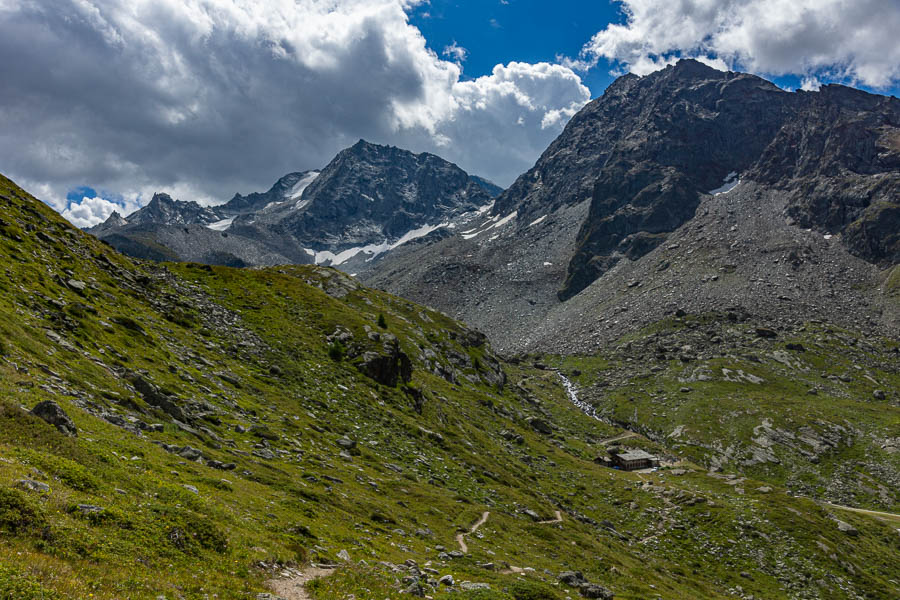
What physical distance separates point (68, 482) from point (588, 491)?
235 ft

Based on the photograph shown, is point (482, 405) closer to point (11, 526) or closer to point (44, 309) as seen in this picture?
point (44, 309)

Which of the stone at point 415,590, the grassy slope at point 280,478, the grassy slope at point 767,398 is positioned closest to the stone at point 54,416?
the grassy slope at point 280,478

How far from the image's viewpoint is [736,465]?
113938 mm

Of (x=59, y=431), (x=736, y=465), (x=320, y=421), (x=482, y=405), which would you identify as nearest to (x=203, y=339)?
(x=320, y=421)

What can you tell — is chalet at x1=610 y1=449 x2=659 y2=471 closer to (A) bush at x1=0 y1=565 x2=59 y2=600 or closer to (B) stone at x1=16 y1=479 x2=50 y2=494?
(B) stone at x1=16 y1=479 x2=50 y2=494

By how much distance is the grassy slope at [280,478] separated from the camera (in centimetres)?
1555

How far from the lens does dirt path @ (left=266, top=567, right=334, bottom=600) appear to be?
54.0 ft

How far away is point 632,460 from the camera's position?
311ft

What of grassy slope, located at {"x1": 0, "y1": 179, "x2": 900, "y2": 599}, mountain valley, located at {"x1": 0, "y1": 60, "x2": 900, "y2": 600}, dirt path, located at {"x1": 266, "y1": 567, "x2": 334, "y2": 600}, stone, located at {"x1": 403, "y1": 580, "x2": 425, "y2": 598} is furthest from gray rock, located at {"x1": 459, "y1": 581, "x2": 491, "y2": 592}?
dirt path, located at {"x1": 266, "y1": 567, "x2": 334, "y2": 600}

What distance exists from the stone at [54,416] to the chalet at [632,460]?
92.0m

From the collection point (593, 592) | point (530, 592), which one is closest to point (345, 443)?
point (593, 592)

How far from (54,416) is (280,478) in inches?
537

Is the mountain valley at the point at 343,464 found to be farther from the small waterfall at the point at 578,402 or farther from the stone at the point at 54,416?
the small waterfall at the point at 578,402

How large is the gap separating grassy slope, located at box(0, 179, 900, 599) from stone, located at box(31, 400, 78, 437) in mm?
855
